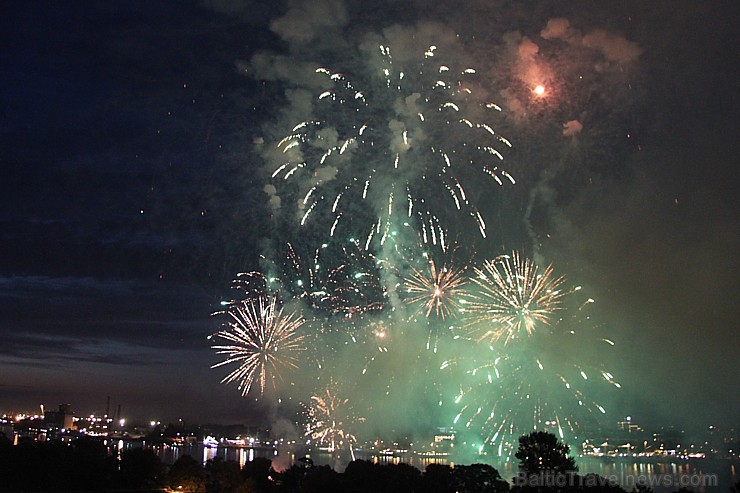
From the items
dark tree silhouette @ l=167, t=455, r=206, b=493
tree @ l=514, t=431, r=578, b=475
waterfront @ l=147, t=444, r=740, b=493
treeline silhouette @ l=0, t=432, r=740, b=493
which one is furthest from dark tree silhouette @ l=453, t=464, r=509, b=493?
waterfront @ l=147, t=444, r=740, b=493

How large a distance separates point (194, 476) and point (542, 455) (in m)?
28.3

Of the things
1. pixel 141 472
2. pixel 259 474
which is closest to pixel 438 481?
pixel 259 474

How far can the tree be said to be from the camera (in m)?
32.6

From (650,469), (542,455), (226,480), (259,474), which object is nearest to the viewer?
(542,455)

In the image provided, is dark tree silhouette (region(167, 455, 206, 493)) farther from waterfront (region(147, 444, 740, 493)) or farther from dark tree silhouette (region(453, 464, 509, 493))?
waterfront (region(147, 444, 740, 493))

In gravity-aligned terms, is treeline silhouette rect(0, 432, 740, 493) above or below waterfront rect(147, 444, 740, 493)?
above

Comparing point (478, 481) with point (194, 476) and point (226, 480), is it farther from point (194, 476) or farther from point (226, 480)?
point (194, 476)

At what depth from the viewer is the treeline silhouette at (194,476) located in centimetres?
4303

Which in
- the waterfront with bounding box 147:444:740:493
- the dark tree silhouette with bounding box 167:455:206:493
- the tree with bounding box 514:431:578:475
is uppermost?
the tree with bounding box 514:431:578:475

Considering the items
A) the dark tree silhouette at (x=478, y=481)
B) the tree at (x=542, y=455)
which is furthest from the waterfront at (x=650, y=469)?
the tree at (x=542, y=455)

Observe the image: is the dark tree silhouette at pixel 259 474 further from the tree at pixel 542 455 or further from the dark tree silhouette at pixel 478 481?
the tree at pixel 542 455

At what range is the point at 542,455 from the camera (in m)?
33.1

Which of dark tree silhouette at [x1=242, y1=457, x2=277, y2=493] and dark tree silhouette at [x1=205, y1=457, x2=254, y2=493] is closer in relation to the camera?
dark tree silhouette at [x1=205, y1=457, x2=254, y2=493]

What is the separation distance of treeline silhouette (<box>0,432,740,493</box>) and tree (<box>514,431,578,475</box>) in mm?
7574
